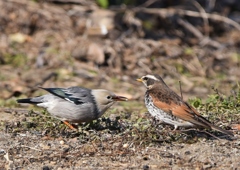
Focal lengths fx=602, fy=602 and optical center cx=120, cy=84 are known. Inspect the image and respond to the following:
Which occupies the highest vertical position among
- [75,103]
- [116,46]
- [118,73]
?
[75,103]

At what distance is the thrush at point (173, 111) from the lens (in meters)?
7.43

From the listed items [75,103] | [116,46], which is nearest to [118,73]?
[116,46]

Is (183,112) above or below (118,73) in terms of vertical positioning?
above

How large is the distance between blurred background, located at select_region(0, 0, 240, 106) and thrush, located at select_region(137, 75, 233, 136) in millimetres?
3586

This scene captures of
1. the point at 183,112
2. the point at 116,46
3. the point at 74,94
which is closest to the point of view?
the point at 183,112

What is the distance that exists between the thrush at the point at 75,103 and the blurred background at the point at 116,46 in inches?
135

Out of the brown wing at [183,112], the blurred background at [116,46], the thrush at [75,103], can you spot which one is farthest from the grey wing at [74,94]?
the blurred background at [116,46]

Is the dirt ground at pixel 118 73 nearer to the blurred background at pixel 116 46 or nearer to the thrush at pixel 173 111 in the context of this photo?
the blurred background at pixel 116 46

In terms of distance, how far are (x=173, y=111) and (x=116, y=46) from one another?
6252 millimetres

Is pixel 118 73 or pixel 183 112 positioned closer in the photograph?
pixel 183 112

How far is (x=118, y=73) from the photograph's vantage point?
43.2 ft

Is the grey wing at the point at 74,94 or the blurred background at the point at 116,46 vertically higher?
the grey wing at the point at 74,94

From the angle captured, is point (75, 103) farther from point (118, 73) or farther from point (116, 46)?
point (116, 46)

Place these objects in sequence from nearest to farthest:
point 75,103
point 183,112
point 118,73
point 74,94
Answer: point 183,112 < point 75,103 < point 74,94 < point 118,73
